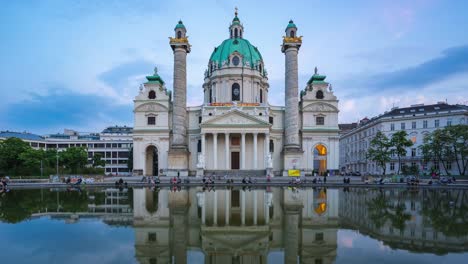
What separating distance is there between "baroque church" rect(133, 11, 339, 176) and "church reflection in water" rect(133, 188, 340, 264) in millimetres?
35846

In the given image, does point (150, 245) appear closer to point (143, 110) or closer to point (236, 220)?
point (236, 220)

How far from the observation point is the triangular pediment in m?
57.2

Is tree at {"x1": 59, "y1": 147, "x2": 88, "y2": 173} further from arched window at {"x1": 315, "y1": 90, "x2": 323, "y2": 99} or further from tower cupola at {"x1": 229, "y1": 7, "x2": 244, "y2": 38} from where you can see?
arched window at {"x1": 315, "y1": 90, "x2": 323, "y2": 99}

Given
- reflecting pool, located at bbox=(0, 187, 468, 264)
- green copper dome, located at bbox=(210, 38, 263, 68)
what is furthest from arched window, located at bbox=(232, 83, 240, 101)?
reflecting pool, located at bbox=(0, 187, 468, 264)

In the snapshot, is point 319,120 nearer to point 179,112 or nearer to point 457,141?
point 457,141

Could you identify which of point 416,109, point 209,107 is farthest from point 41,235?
point 416,109

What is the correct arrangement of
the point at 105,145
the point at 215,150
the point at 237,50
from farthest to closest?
the point at 105,145 < the point at 237,50 < the point at 215,150

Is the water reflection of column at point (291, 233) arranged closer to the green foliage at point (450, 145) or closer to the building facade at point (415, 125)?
the green foliage at point (450, 145)

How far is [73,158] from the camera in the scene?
61125 millimetres

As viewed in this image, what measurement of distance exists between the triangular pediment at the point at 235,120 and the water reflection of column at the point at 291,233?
37.8 m

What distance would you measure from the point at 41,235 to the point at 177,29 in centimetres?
5330

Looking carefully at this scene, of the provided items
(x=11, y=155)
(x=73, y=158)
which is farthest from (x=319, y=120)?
(x=11, y=155)

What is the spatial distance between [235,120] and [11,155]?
38514 mm

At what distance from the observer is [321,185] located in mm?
40031
